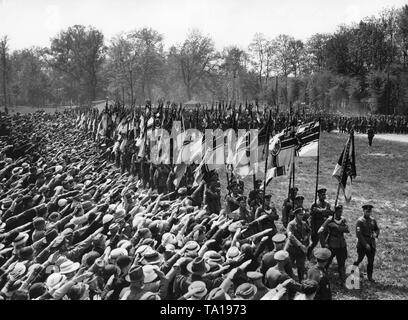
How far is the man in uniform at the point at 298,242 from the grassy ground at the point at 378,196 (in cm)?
83

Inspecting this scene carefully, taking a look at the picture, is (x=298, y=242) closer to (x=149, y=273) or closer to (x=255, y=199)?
(x=255, y=199)

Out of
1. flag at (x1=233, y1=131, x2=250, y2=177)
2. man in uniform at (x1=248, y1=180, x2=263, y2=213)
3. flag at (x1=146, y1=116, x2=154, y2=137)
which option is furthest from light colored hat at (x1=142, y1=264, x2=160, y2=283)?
flag at (x1=146, y1=116, x2=154, y2=137)

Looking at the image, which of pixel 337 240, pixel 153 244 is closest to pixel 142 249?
pixel 153 244

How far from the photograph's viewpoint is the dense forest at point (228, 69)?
Answer: 159 ft

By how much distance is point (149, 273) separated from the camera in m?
5.19

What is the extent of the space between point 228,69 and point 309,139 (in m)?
70.5

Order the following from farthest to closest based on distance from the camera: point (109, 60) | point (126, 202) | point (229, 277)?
point (109, 60) → point (126, 202) → point (229, 277)

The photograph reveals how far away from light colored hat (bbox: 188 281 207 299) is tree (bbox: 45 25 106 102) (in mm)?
62754

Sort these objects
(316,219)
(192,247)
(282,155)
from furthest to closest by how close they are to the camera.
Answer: (282,155) → (316,219) → (192,247)

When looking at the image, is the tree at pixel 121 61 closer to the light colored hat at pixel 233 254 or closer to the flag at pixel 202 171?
the flag at pixel 202 171

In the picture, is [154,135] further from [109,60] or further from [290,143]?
[109,60]
